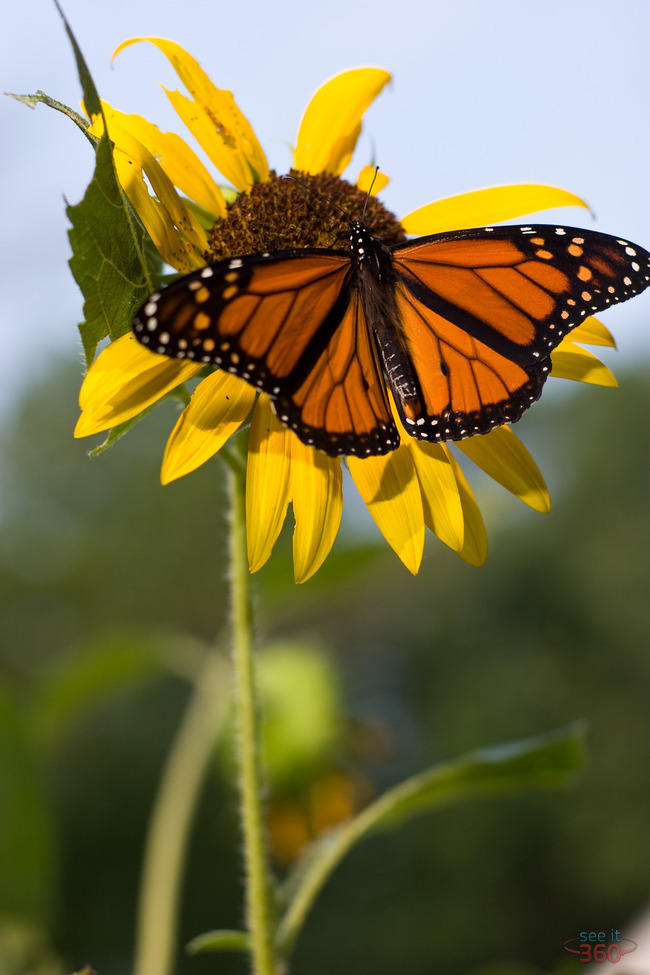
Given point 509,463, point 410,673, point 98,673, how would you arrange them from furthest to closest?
point 410,673 < point 98,673 < point 509,463

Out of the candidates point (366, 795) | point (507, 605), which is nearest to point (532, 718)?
point (507, 605)

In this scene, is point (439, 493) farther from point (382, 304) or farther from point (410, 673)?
point (410, 673)

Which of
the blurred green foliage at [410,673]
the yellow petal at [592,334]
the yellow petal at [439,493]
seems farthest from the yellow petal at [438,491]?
the blurred green foliage at [410,673]

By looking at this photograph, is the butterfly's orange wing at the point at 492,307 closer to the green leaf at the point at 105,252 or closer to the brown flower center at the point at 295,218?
the brown flower center at the point at 295,218

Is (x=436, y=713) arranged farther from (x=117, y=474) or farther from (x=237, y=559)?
(x=237, y=559)

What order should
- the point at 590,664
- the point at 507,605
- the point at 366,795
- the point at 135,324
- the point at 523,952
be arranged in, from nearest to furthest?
the point at 135,324 → the point at 366,795 → the point at 523,952 → the point at 590,664 → the point at 507,605
